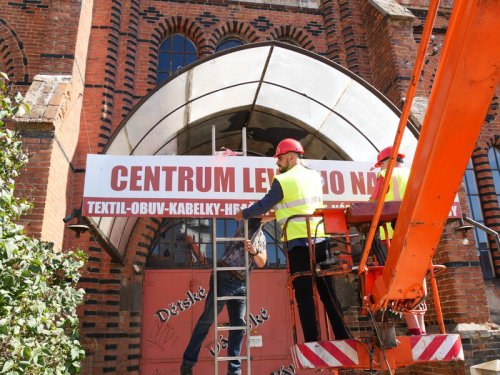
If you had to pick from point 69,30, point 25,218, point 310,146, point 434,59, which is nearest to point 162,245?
point 25,218

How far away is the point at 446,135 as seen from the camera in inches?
94.3

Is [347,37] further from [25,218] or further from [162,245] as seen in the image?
[25,218]

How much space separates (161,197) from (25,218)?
2071 mm

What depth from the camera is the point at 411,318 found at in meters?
3.51

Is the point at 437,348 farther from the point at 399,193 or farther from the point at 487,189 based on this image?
the point at 487,189

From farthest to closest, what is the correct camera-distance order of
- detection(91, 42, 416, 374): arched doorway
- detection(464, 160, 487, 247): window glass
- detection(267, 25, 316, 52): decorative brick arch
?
detection(267, 25, 316, 52): decorative brick arch < detection(464, 160, 487, 247): window glass < detection(91, 42, 416, 374): arched doorway

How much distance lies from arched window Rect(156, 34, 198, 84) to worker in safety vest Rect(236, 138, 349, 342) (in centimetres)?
595

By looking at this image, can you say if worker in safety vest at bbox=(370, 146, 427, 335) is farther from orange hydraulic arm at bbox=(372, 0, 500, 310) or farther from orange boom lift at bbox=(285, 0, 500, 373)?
orange hydraulic arm at bbox=(372, 0, 500, 310)

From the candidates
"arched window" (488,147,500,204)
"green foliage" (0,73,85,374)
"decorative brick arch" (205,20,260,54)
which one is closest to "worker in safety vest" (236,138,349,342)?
"green foliage" (0,73,85,374)

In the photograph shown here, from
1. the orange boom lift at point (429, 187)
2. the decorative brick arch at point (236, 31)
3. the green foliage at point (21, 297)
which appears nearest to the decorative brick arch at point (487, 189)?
the decorative brick arch at point (236, 31)

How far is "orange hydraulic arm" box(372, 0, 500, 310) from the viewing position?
2.20 m

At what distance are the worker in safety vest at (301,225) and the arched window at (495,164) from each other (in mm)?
7287

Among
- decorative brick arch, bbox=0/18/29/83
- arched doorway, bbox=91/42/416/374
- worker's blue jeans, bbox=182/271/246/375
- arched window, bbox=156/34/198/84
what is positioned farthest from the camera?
arched window, bbox=156/34/198/84

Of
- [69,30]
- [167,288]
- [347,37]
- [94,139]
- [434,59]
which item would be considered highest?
[347,37]
